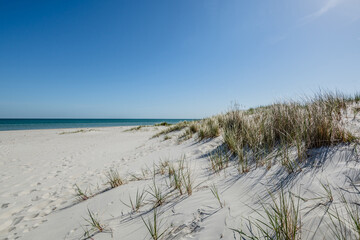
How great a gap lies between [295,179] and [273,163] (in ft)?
1.57

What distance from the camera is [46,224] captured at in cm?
180

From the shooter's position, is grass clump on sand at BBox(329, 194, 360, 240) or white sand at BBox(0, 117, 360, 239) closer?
grass clump on sand at BBox(329, 194, 360, 240)

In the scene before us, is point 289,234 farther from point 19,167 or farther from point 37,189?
point 19,167

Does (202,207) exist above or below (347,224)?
below

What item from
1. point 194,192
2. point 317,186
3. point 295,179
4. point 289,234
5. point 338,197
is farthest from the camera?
point 194,192

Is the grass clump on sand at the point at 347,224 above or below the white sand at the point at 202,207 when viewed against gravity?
above

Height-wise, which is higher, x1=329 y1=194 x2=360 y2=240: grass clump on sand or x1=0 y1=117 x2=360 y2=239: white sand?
x1=329 y1=194 x2=360 y2=240: grass clump on sand

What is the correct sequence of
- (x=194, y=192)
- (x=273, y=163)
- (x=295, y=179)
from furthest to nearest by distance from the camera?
(x=273, y=163)
(x=194, y=192)
(x=295, y=179)

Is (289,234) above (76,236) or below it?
above

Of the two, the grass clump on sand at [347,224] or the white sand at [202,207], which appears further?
the white sand at [202,207]

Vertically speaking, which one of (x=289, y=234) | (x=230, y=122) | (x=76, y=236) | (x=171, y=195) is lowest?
(x=76, y=236)

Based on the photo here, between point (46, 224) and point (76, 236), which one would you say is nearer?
point (76, 236)

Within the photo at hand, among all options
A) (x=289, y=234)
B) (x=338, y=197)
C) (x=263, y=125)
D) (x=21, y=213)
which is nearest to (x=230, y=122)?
(x=263, y=125)

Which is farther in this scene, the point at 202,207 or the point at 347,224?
the point at 202,207
